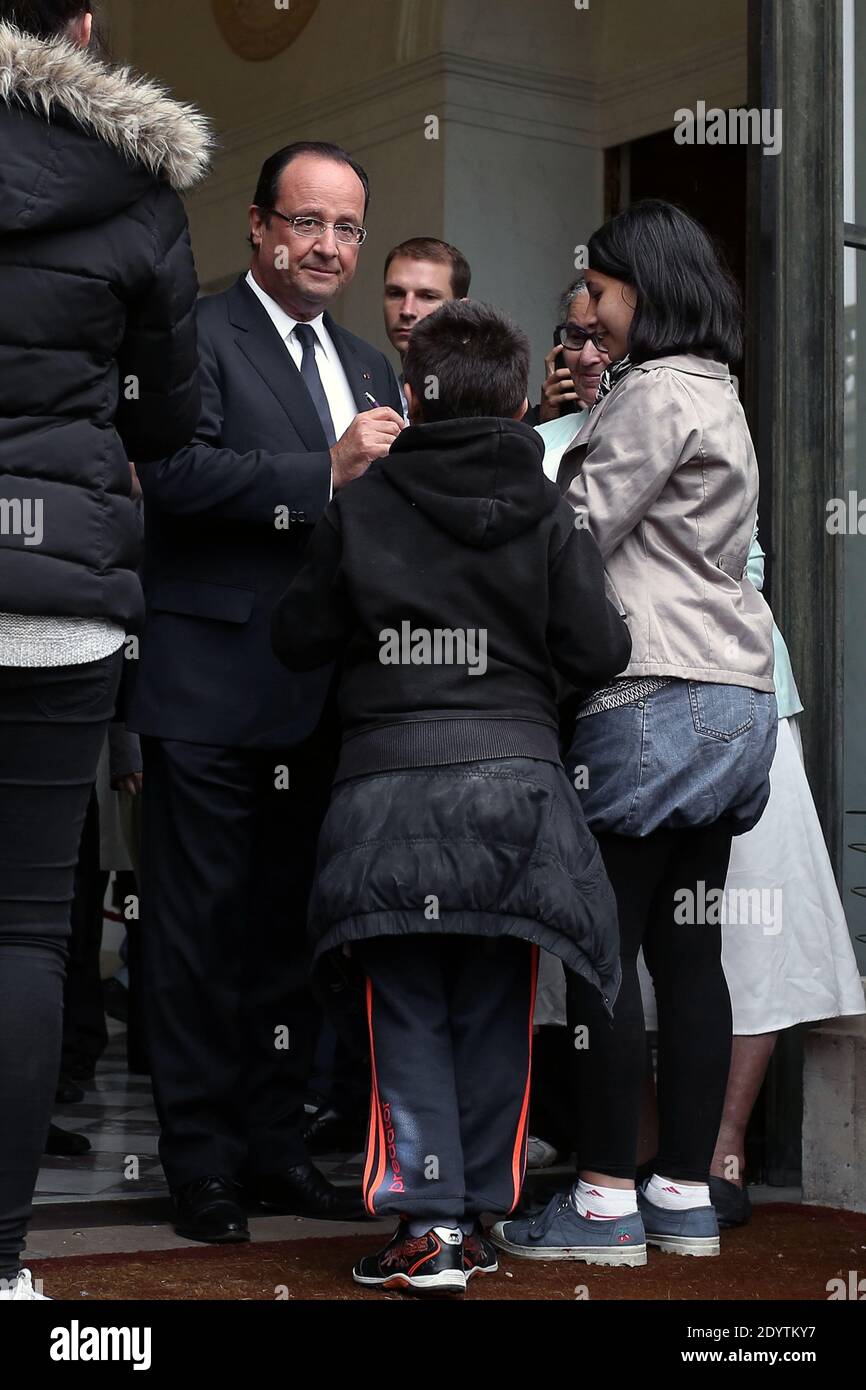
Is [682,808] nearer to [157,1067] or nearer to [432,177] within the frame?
[157,1067]

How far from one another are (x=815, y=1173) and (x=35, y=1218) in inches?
57.5

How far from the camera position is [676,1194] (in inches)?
126

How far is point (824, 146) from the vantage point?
13.5 feet

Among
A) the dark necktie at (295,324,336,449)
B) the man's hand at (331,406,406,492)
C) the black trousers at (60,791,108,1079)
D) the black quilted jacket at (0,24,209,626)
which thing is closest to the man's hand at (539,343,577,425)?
the dark necktie at (295,324,336,449)

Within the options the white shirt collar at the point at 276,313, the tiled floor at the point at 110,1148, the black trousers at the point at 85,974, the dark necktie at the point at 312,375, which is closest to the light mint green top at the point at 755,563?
the dark necktie at the point at 312,375

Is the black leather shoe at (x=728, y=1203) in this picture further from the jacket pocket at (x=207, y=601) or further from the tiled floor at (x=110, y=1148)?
the jacket pocket at (x=207, y=601)

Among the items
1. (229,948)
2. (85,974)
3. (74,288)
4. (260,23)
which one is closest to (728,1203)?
(229,948)

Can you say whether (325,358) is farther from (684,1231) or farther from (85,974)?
(85,974)

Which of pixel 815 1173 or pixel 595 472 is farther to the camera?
pixel 815 1173

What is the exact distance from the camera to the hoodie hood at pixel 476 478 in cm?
288

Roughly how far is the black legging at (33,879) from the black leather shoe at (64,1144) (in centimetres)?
170

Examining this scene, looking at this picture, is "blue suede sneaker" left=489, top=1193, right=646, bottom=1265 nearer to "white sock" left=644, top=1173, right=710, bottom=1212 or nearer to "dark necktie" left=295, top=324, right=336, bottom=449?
"white sock" left=644, top=1173, right=710, bottom=1212

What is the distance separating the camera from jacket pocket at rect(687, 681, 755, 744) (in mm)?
3146
